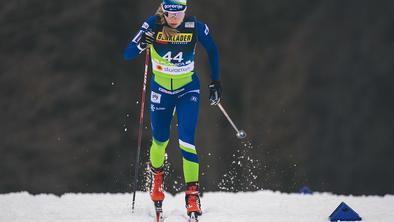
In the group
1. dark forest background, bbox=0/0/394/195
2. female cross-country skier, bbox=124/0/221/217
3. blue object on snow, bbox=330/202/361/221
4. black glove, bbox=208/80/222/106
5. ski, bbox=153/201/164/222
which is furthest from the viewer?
dark forest background, bbox=0/0/394/195

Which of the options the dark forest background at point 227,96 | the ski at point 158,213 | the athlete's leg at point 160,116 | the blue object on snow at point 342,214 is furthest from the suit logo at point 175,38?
the dark forest background at point 227,96

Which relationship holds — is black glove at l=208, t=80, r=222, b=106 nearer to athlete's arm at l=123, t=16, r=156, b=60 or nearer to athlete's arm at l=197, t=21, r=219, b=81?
athlete's arm at l=197, t=21, r=219, b=81

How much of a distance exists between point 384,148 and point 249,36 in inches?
149

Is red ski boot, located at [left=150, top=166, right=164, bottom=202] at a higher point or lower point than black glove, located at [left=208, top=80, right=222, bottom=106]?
lower

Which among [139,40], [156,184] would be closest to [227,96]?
[156,184]

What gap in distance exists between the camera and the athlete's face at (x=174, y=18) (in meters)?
7.43

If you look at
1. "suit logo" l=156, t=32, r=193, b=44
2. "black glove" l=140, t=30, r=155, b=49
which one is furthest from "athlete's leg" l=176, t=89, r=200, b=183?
"black glove" l=140, t=30, r=155, b=49

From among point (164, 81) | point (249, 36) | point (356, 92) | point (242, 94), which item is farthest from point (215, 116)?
point (164, 81)

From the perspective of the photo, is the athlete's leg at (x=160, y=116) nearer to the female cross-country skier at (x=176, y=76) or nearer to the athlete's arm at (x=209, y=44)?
the female cross-country skier at (x=176, y=76)

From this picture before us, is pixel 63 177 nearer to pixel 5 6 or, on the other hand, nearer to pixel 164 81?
pixel 5 6

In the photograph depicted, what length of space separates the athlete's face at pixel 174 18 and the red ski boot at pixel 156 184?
1545mm

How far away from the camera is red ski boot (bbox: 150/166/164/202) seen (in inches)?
307

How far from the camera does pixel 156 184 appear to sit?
7883 mm

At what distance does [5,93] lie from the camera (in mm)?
14305
